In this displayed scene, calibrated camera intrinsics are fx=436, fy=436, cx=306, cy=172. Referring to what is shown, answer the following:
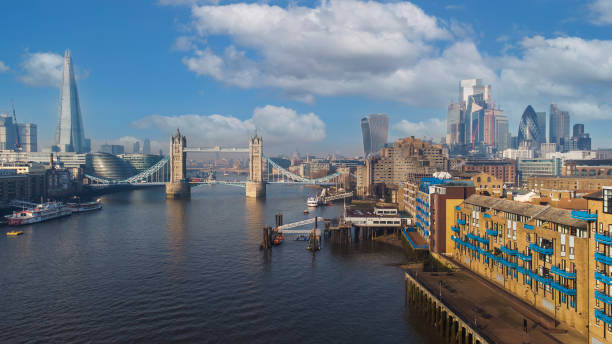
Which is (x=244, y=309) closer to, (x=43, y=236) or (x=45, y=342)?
(x=45, y=342)

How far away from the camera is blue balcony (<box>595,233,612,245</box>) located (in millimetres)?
25420

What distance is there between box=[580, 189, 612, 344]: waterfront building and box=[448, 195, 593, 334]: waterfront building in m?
0.77

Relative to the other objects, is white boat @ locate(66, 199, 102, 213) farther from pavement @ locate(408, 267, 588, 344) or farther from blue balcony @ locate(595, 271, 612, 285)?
blue balcony @ locate(595, 271, 612, 285)

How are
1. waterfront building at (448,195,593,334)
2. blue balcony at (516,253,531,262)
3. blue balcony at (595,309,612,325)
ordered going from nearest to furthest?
blue balcony at (595,309,612,325) < waterfront building at (448,195,593,334) < blue balcony at (516,253,531,262)

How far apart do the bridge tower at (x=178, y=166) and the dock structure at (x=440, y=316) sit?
420ft

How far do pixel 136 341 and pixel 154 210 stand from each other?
88.3m

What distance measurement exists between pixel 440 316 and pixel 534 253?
8841 mm

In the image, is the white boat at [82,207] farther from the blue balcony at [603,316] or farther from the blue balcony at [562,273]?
the blue balcony at [603,316]

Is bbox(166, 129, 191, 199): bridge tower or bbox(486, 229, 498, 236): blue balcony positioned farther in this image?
bbox(166, 129, 191, 199): bridge tower

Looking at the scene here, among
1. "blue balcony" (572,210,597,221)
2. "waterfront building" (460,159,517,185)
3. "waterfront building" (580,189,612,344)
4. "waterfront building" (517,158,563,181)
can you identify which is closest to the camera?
"waterfront building" (580,189,612,344)

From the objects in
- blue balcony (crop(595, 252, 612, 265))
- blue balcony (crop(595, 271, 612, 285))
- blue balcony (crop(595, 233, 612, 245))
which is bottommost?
blue balcony (crop(595, 271, 612, 285))

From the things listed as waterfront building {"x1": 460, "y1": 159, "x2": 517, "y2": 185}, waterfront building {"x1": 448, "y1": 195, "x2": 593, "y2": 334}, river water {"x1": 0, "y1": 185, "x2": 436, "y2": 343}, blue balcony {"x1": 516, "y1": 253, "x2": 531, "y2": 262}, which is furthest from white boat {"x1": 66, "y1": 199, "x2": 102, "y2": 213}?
waterfront building {"x1": 460, "y1": 159, "x2": 517, "y2": 185}

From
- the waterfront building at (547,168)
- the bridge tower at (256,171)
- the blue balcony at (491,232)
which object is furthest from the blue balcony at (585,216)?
the waterfront building at (547,168)

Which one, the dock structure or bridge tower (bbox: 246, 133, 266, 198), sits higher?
bridge tower (bbox: 246, 133, 266, 198)
